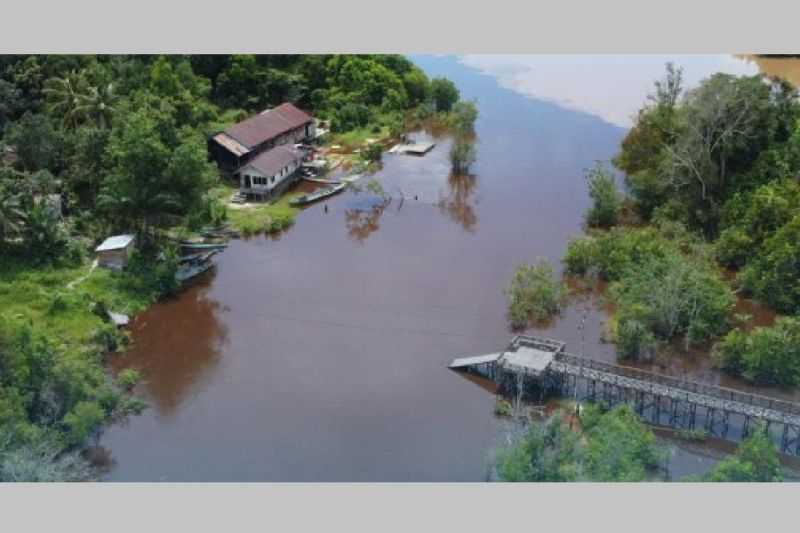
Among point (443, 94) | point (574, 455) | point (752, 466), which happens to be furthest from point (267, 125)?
point (752, 466)

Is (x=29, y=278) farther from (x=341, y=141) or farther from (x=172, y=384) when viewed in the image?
(x=341, y=141)

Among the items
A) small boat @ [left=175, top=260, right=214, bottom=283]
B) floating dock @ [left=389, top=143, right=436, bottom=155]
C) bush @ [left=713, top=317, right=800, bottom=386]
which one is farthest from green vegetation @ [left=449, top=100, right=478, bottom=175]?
bush @ [left=713, top=317, right=800, bottom=386]

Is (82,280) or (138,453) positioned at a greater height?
(82,280)

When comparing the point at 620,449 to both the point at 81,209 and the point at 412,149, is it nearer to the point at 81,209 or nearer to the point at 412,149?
the point at 81,209

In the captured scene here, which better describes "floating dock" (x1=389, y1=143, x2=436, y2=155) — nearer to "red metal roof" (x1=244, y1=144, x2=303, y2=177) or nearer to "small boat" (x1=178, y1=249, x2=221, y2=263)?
"red metal roof" (x1=244, y1=144, x2=303, y2=177)

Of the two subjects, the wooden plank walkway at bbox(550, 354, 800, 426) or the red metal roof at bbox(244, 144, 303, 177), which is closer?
the wooden plank walkway at bbox(550, 354, 800, 426)

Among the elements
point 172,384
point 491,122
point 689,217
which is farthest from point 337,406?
point 491,122
